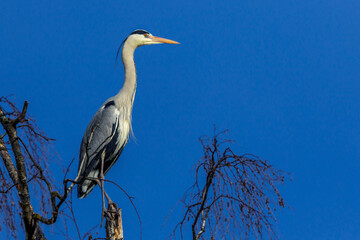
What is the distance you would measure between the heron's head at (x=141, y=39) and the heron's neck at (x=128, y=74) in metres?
0.08

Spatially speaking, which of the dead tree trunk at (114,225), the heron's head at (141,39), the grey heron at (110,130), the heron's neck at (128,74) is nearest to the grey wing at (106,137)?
the grey heron at (110,130)

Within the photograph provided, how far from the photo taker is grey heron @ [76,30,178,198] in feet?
12.6

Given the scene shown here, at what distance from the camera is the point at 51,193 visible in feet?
7.68

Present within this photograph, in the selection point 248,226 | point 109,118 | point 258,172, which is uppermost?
point 109,118

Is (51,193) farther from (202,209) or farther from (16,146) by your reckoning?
(202,209)

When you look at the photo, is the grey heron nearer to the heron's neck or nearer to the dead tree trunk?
the heron's neck

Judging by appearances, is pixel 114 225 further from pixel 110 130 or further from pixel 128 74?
pixel 128 74

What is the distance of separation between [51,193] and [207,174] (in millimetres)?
745

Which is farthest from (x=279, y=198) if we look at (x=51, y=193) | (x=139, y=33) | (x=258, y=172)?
(x=139, y=33)

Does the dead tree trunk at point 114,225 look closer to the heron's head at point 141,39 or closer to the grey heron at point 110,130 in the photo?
the grey heron at point 110,130

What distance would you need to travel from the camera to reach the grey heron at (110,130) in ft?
12.6

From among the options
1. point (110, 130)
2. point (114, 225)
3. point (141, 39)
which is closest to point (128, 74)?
point (141, 39)

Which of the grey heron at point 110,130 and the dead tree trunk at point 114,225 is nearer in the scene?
the dead tree trunk at point 114,225

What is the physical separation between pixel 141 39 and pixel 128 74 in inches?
15.6
